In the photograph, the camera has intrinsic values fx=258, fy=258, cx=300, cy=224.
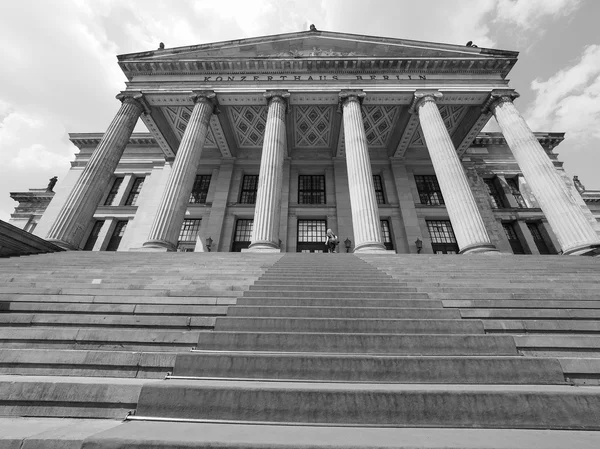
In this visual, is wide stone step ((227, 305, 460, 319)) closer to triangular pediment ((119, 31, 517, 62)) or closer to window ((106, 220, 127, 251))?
triangular pediment ((119, 31, 517, 62))

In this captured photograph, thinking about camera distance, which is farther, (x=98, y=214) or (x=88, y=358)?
(x=98, y=214)

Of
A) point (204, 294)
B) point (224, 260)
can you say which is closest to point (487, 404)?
point (204, 294)

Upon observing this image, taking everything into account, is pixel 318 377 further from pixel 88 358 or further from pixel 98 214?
pixel 98 214

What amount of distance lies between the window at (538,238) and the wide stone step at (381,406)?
22.3 meters

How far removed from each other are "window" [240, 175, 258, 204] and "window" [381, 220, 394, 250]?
33.4ft

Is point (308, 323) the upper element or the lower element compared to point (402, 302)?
lower

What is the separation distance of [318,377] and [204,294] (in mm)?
3239

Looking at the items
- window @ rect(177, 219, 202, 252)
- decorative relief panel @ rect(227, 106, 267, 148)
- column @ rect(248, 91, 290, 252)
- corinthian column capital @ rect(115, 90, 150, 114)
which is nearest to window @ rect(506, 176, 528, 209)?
column @ rect(248, 91, 290, 252)

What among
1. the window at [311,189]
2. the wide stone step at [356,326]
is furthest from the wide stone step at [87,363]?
the window at [311,189]

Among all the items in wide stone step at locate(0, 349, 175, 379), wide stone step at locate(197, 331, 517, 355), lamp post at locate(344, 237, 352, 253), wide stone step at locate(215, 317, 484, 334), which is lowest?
wide stone step at locate(0, 349, 175, 379)

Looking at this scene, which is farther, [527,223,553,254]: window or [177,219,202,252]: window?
[527,223,553,254]: window

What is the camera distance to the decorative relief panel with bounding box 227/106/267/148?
739 inches

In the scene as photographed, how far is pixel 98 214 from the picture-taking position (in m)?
19.8

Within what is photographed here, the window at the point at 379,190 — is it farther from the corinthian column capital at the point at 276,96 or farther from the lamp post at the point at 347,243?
the corinthian column capital at the point at 276,96
